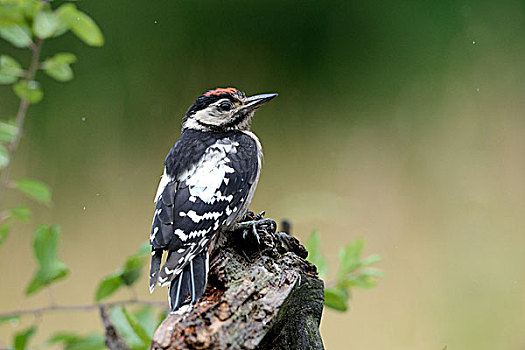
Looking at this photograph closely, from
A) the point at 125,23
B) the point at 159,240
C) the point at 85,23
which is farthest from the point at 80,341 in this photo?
the point at 125,23

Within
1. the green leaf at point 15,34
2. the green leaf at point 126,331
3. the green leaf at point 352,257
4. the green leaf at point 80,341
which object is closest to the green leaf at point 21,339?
the green leaf at point 80,341

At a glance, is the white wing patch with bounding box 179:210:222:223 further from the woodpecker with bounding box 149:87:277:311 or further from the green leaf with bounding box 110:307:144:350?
the green leaf with bounding box 110:307:144:350

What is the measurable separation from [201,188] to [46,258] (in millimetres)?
495

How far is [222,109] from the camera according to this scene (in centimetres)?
183

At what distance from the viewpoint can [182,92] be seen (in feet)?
10.8

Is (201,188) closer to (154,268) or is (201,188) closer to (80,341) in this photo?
(154,268)

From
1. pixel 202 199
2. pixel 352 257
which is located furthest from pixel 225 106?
pixel 352 257

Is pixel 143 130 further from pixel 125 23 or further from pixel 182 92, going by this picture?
pixel 125 23

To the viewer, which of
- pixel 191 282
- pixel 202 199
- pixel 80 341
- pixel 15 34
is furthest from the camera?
pixel 80 341

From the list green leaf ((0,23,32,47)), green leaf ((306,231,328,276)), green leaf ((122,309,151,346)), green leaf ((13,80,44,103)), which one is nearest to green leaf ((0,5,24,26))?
green leaf ((0,23,32,47))

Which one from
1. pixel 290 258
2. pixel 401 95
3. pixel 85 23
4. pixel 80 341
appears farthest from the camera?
pixel 401 95

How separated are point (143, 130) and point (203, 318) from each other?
236 centimetres

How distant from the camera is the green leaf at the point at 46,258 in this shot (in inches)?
66.9

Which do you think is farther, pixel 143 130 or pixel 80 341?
pixel 143 130
